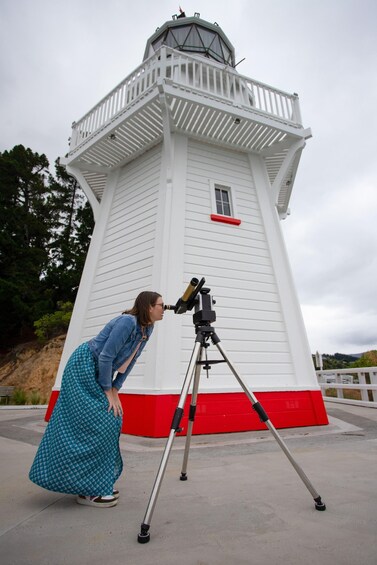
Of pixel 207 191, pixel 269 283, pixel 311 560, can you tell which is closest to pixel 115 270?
pixel 207 191

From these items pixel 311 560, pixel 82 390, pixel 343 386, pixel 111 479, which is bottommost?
pixel 311 560

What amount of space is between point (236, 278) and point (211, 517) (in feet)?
14.7

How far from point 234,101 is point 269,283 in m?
3.70

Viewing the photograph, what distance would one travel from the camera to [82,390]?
81.4 inches

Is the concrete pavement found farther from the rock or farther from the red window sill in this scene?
the rock

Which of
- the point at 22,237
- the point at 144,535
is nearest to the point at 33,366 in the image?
the point at 22,237

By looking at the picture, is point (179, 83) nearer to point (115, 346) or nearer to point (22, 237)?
point (115, 346)

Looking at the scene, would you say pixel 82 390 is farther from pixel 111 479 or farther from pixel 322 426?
pixel 322 426

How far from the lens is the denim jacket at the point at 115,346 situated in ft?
6.62

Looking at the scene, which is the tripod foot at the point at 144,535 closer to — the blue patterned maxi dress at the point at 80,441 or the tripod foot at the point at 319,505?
the blue patterned maxi dress at the point at 80,441

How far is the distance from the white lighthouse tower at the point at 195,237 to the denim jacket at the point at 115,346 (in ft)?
9.03

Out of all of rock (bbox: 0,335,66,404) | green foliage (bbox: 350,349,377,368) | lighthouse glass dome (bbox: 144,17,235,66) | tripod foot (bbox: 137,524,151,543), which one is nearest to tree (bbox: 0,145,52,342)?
rock (bbox: 0,335,66,404)

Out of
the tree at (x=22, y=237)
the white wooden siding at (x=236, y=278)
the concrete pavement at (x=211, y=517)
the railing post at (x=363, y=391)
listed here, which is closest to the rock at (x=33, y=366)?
the tree at (x=22, y=237)

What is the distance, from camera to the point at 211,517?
5.99ft
